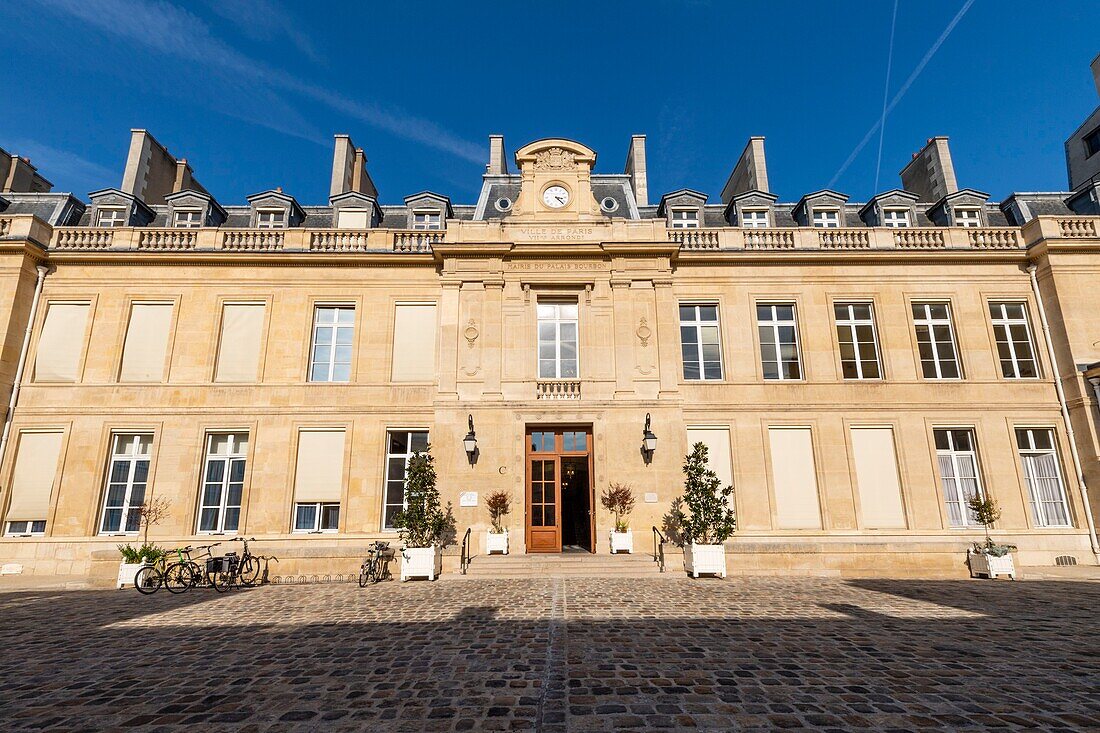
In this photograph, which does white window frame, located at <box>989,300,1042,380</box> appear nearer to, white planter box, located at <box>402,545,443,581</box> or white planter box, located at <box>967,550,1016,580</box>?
white planter box, located at <box>967,550,1016,580</box>

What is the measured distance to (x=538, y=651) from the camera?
580 centimetres

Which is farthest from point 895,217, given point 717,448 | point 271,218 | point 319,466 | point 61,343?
point 61,343

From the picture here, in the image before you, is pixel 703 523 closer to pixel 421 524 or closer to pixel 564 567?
pixel 564 567

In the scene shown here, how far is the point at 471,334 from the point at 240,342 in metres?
6.55

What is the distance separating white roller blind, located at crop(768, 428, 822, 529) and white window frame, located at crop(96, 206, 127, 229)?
20.2 meters

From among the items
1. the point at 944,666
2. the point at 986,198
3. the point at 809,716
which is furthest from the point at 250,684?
the point at 986,198

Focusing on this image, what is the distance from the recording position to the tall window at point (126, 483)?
13.1m

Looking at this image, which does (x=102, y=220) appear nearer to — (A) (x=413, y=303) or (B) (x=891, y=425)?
(A) (x=413, y=303)

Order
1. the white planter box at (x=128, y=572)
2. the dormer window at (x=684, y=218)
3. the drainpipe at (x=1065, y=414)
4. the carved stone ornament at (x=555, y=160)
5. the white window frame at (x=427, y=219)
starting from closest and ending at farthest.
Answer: the white planter box at (x=128, y=572) → the drainpipe at (x=1065, y=414) → the carved stone ornament at (x=555, y=160) → the white window frame at (x=427, y=219) → the dormer window at (x=684, y=218)

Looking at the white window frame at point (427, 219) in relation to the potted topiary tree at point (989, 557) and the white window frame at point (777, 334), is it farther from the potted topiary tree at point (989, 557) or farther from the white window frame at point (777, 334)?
the potted topiary tree at point (989, 557)

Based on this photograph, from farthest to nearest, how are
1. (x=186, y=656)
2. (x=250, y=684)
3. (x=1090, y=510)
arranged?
1. (x=1090, y=510)
2. (x=186, y=656)
3. (x=250, y=684)

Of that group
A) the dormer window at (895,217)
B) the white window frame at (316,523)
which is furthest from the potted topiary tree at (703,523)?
the dormer window at (895,217)

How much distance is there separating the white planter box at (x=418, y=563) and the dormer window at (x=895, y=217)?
16.5 m

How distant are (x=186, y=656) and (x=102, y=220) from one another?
16.1 m
